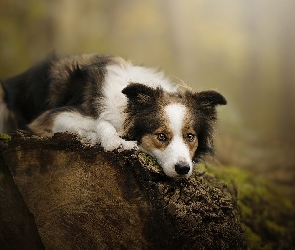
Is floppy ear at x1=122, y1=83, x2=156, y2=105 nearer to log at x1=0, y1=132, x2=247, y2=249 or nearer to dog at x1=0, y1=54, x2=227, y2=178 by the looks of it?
dog at x1=0, y1=54, x2=227, y2=178

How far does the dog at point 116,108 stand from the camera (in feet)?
7.43

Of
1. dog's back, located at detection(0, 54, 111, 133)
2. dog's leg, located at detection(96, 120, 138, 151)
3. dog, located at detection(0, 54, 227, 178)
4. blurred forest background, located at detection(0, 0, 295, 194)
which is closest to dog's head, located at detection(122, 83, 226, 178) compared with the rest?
dog, located at detection(0, 54, 227, 178)

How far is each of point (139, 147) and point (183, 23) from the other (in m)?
Answer: 2.25

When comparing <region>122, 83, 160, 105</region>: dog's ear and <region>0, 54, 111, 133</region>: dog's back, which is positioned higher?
<region>122, 83, 160, 105</region>: dog's ear

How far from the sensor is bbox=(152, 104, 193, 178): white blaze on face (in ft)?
6.84

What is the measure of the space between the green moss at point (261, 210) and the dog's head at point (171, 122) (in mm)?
694

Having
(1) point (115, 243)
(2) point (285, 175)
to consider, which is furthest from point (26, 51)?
(2) point (285, 175)

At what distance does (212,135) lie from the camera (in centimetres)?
255

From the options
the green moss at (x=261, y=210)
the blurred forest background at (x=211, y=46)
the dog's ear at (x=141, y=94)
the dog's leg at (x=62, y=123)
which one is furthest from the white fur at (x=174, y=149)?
the blurred forest background at (x=211, y=46)

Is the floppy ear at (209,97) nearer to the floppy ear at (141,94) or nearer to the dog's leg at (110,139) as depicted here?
the floppy ear at (141,94)

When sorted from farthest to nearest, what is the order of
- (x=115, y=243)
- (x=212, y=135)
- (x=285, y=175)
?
(x=285, y=175), (x=212, y=135), (x=115, y=243)

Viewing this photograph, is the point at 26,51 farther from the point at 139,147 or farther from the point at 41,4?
the point at 139,147

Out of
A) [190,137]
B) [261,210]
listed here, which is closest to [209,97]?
[190,137]

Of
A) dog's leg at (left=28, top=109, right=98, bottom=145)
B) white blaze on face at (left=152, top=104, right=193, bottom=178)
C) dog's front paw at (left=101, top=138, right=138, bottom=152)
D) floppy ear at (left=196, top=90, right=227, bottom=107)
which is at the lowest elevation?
dog's leg at (left=28, top=109, right=98, bottom=145)
